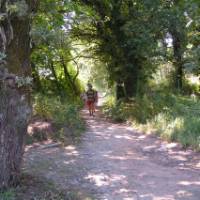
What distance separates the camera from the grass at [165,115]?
10555 mm

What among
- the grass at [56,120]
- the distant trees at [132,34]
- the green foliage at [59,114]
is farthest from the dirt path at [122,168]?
the distant trees at [132,34]

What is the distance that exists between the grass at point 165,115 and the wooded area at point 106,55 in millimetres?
34

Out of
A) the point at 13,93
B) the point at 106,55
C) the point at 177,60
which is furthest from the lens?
the point at 177,60

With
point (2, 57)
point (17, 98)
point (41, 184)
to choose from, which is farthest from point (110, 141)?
point (2, 57)

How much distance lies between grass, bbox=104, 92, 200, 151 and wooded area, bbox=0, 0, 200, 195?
34mm

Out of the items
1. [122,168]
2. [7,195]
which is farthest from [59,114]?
[7,195]

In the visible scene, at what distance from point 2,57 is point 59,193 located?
7.72 feet

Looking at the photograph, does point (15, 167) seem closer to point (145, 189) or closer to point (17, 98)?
point (17, 98)

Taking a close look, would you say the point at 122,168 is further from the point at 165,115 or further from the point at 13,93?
A: the point at 165,115

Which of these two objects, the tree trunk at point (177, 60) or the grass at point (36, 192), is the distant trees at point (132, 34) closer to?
the tree trunk at point (177, 60)

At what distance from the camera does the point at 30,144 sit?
34.7 ft

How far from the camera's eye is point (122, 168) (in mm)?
8445

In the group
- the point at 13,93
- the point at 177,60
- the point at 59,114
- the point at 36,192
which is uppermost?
the point at 177,60

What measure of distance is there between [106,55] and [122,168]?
34.2 ft
